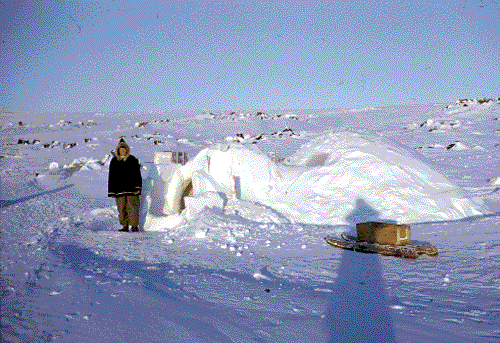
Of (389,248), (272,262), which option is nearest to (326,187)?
(389,248)

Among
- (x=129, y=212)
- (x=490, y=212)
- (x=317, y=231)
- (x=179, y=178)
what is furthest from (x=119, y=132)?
(x=490, y=212)

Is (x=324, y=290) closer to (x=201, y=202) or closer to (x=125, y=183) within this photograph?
(x=201, y=202)

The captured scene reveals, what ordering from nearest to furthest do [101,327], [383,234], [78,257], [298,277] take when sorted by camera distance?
[101,327]
[298,277]
[78,257]
[383,234]

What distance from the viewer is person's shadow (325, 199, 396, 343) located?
8.72 ft

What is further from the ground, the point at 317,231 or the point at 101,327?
the point at 101,327

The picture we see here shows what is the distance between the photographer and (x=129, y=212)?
6688 millimetres

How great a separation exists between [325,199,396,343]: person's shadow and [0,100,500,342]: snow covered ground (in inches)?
0.6

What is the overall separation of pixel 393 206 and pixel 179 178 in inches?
180

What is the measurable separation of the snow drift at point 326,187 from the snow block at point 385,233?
80.5 inches

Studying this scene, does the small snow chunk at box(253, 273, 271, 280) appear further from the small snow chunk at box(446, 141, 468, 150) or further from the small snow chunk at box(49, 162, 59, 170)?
the small snow chunk at box(446, 141, 468, 150)

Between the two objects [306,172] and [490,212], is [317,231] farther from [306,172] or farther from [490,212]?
[490,212]

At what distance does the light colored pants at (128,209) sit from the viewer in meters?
6.64

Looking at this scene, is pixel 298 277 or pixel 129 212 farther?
pixel 129 212

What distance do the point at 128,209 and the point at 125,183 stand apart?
1.62ft
